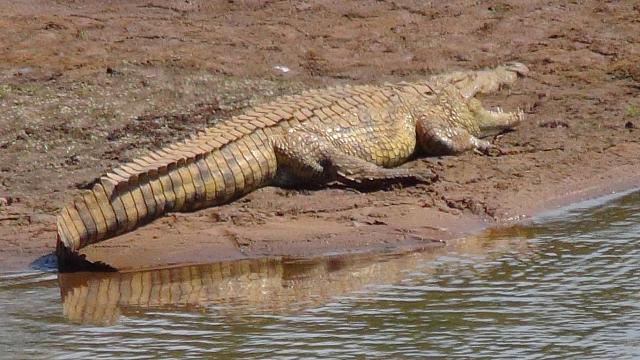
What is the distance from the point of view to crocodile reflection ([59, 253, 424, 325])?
6.32m

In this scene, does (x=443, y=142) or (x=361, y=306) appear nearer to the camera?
(x=361, y=306)

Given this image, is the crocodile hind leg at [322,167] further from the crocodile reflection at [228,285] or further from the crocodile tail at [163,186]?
the crocodile reflection at [228,285]

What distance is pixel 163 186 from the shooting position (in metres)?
7.48

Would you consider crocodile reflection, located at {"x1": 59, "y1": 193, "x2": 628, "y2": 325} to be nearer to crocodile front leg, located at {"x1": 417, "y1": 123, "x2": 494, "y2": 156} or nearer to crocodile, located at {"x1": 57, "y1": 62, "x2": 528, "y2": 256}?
crocodile, located at {"x1": 57, "y1": 62, "x2": 528, "y2": 256}

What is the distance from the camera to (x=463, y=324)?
5891 millimetres

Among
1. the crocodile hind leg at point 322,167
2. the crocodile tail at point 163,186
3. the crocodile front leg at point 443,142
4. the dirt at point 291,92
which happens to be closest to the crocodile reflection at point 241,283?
the dirt at point 291,92

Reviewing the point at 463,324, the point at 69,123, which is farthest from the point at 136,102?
the point at 463,324

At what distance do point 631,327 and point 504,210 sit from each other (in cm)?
220

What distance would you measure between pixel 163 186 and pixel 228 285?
3.44ft

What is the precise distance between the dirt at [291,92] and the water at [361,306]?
0.36m

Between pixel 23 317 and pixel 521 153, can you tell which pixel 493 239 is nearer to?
pixel 521 153

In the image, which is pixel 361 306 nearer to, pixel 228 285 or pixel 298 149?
pixel 228 285

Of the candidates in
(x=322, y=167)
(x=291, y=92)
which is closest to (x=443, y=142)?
(x=322, y=167)

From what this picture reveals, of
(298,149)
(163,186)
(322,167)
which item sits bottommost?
(163,186)
